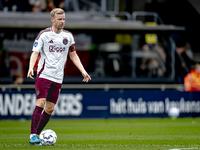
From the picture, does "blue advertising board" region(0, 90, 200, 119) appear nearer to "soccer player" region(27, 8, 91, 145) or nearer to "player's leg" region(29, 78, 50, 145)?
"soccer player" region(27, 8, 91, 145)

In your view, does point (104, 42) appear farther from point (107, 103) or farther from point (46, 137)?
point (46, 137)

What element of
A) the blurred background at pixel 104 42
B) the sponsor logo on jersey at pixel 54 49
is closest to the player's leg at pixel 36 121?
the sponsor logo on jersey at pixel 54 49

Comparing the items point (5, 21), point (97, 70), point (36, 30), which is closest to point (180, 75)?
point (97, 70)

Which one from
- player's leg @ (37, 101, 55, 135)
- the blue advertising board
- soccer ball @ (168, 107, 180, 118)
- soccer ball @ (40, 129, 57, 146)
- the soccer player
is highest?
the soccer player

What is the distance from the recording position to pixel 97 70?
2056 centimetres

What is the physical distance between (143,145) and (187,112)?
9.50m

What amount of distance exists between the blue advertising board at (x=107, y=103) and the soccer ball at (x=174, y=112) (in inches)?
4.7

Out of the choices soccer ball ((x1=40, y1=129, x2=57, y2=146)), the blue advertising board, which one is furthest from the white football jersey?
the blue advertising board

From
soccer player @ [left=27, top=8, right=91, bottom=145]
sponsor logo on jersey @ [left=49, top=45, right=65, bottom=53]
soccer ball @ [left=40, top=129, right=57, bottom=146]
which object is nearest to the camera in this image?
soccer ball @ [left=40, top=129, right=57, bottom=146]

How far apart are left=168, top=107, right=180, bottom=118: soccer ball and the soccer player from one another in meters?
9.45

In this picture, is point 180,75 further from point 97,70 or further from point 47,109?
point 47,109

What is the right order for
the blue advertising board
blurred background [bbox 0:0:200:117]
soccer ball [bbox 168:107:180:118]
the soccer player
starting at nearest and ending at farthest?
1. the soccer player
2. the blue advertising board
3. soccer ball [bbox 168:107:180:118]
4. blurred background [bbox 0:0:200:117]

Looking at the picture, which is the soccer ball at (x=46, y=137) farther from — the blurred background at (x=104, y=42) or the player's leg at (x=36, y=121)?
the blurred background at (x=104, y=42)

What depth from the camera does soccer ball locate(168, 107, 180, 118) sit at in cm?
1603
